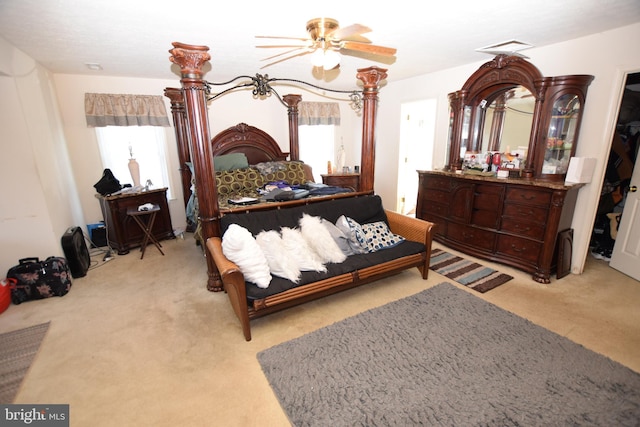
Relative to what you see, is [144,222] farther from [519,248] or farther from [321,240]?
[519,248]

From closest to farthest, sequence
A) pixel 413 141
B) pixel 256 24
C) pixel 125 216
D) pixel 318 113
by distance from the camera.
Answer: pixel 256 24 < pixel 125 216 < pixel 413 141 < pixel 318 113

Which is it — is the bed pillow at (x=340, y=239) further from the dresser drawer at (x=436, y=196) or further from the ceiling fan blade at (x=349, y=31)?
the dresser drawer at (x=436, y=196)

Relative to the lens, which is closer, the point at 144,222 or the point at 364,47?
the point at 364,47

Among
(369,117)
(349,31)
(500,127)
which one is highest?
(349,31)

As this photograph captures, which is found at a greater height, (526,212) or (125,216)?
(526,212)

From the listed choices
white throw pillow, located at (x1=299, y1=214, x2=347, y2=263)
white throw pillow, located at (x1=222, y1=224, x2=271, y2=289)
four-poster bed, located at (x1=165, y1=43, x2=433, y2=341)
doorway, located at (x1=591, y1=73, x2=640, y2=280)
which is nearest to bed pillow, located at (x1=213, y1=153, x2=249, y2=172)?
four-poster bed, located at (x1=165, y1=43, x2=433, y2=341)

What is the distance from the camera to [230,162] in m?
4.20

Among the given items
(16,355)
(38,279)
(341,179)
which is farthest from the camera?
(341,179)

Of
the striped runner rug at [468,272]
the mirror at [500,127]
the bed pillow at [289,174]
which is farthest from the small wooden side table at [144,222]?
the mirror at [500,127]

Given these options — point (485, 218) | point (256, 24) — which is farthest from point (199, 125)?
point (485, 218)

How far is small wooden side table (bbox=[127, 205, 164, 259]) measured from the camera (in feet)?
11.7

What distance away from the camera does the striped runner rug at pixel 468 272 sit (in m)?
2.84

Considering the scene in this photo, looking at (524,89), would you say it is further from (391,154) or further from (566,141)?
(391,154)

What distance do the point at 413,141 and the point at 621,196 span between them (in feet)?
8.95
